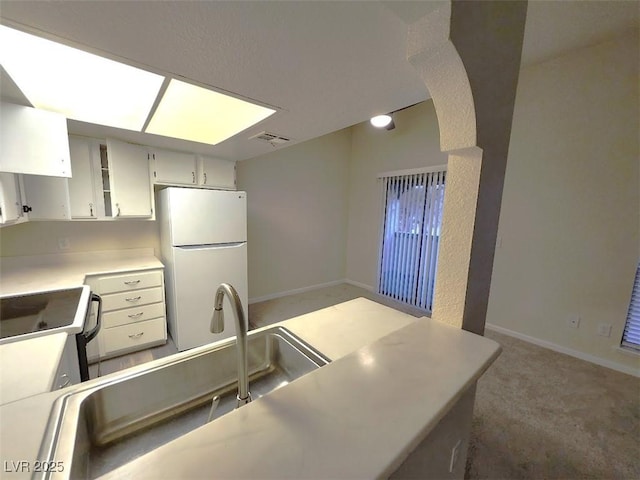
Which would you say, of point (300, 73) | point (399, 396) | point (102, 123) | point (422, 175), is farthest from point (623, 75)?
point (102, 123)

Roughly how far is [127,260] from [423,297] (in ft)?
12.1

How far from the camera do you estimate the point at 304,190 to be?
13.0ft

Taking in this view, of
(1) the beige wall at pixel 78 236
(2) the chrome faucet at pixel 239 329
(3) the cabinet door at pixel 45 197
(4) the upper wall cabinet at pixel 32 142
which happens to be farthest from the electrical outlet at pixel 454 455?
(1) the beige wall at pixel 78 236

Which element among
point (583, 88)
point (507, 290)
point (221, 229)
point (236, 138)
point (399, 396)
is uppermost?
point (583, 88)

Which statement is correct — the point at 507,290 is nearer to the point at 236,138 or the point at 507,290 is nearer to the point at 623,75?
the point at 623,75

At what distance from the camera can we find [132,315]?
2.29 m

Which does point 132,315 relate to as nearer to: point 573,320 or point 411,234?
point 411,234

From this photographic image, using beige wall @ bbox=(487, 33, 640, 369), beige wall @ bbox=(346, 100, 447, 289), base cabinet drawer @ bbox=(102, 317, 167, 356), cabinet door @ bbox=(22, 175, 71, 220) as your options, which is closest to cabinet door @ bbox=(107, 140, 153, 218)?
cabinet door @ bbox=(22, 175, 71, 220)

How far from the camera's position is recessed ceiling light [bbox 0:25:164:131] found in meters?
1.21

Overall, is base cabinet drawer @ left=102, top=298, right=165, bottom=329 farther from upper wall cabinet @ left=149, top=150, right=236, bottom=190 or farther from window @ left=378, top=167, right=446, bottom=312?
window @ left=378, top=167, right=446, bottom=312

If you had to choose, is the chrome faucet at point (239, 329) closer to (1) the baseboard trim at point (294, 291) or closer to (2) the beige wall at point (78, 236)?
(2) the beige wall at point (78, 236)

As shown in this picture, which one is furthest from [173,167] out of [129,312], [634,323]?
[634,323]

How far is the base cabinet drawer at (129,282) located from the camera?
213 centimetres

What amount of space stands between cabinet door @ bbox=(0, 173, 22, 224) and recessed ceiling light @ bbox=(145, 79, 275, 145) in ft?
2.84
